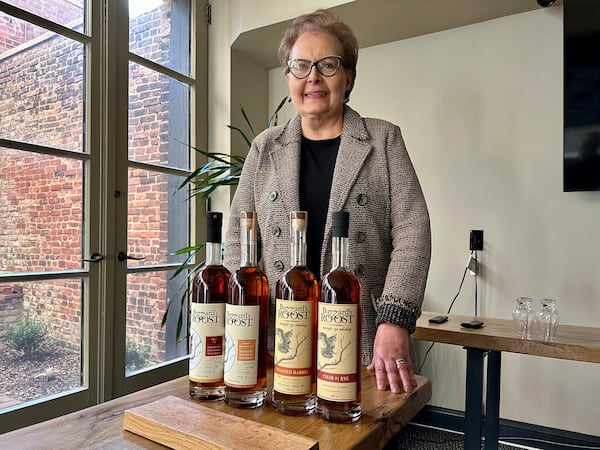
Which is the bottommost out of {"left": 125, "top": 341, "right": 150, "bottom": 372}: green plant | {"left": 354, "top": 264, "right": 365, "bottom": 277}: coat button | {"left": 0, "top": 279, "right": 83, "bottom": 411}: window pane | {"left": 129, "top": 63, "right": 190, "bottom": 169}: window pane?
{"left": 125, "top": 341, "right": 150, "bottom": 372}: green plant

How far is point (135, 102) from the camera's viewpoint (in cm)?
248

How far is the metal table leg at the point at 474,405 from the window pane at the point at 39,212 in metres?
1.80

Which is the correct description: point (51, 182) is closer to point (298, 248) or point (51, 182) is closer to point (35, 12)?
point (35, 12)

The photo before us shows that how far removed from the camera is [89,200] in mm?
2186

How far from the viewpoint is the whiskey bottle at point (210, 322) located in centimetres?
64

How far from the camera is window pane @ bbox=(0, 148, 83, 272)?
1908 millimetres

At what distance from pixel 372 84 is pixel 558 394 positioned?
1973mm

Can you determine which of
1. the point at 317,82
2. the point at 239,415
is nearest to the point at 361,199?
the point at 317,82

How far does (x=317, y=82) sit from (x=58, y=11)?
180 centimetres

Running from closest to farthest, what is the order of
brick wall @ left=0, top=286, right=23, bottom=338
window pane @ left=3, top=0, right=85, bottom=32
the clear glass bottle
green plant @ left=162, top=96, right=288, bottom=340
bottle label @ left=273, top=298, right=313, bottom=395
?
bottle label @ left=273, top=298, right=313, bottom=395 → the clear glass bottle → brick wall @ left=0, top=286, right=23, bottom=338 → window pane @ left=3, top=0, right=85, bottom=32 → green plant @ left=162, top=96, right=288, bottom=340

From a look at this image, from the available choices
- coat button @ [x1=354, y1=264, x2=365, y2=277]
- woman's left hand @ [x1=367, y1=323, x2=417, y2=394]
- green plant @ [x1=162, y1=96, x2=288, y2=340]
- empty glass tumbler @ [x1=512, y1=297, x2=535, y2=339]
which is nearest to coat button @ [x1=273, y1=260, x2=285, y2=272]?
coat button @ [x1=354, y1=264, x2=365, y2=277]

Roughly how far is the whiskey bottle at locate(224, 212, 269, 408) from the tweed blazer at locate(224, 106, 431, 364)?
0.23m

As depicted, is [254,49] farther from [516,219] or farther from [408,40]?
[516,219]

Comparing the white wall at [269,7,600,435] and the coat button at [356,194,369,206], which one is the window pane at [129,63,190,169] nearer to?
the white wall at [269,7,600,435]
